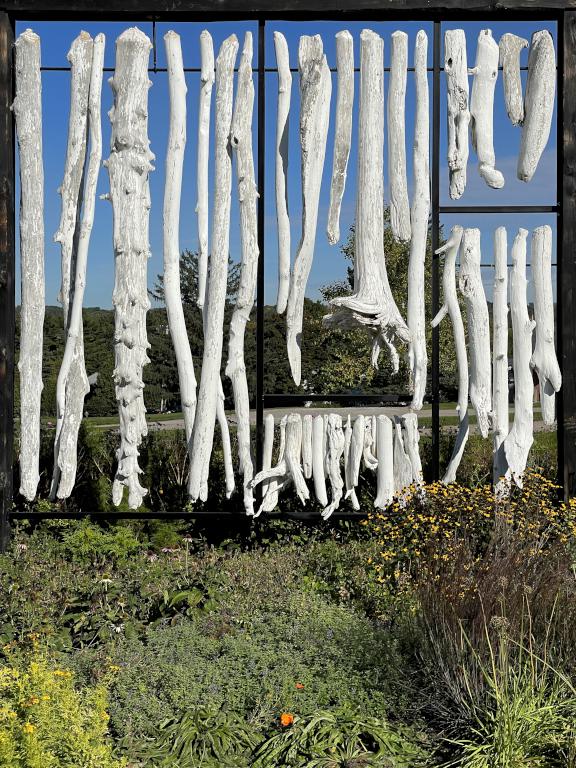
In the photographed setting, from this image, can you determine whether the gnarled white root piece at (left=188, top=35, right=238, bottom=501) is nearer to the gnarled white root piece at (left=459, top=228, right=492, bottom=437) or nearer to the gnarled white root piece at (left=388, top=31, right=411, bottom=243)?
the gnarled white root piece at (left=388, top=31, right=411, bottom=243)

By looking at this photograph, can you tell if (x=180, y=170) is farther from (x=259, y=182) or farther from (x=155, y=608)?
(x=155, y=608)

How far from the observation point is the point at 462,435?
19.3 feet

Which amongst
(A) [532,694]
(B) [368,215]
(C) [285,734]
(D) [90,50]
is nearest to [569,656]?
(A) [532,694]

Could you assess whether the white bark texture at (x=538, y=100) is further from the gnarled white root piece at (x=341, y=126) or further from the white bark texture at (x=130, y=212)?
the white bark texture at (x=130, y=212)

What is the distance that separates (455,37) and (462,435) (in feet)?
9.37

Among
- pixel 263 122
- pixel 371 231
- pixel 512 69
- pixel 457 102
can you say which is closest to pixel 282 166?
pixel 263 122

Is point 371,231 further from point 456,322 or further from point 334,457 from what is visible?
point 334,457

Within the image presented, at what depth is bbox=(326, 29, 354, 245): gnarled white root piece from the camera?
5664mm

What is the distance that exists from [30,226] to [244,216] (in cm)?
154

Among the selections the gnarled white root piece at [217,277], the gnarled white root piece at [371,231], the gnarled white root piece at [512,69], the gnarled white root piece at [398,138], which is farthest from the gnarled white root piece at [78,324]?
the gnarled white root piece at [512,69]

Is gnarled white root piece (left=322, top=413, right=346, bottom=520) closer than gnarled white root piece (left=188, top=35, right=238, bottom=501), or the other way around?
gnarled white root piece (left=188, top=35, right=238, bottom=501)

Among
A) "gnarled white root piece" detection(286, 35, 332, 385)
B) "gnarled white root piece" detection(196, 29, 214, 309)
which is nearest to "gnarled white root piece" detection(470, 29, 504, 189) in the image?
"gnarled white root piece" detection(286, 35, 332, 385)

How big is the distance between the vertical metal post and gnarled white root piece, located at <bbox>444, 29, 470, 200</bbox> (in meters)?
3.15

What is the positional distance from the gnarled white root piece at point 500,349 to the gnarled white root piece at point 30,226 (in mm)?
3313
